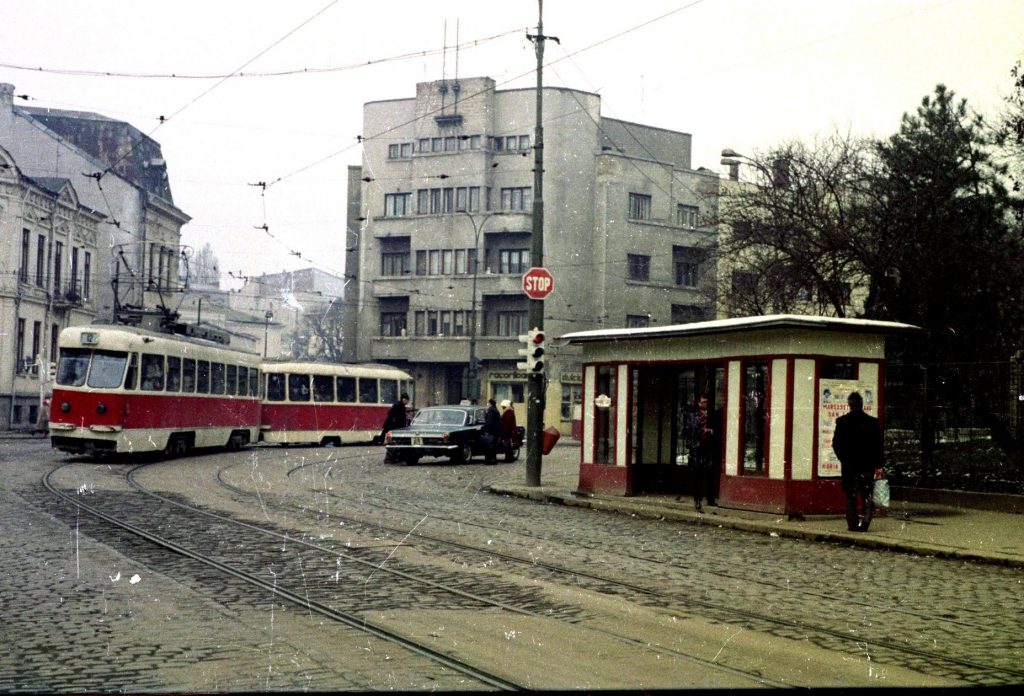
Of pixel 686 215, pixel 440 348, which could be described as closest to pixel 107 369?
pixel 440 348

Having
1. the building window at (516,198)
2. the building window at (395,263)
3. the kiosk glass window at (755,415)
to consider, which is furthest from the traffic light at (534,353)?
the building window at (395,263)

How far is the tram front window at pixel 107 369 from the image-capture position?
27719 millimetres

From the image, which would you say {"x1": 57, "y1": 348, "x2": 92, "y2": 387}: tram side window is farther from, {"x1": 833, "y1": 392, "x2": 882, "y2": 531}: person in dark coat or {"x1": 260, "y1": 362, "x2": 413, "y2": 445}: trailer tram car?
→ {"x1": 833, "y1": 392, "x2": 882, "y2": 531}: person in dark coat

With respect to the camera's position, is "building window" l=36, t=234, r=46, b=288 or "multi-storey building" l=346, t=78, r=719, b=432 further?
"multi-storey building" l=346, t=78, r=719, b=432

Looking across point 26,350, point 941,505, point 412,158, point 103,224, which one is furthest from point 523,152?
point 941,505

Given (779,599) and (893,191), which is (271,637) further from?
(893,191)

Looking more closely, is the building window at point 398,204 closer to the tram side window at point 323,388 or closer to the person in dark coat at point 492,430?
the tram side window at point 323,388

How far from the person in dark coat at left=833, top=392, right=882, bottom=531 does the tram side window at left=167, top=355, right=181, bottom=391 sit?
62.2 feet

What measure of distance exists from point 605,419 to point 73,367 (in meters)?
13.8

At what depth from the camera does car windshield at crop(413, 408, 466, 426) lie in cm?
3212

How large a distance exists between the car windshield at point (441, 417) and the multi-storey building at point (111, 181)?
2634 cm

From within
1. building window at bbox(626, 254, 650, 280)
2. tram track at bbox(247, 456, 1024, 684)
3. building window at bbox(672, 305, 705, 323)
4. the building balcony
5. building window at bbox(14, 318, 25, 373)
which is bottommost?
tram track at bbox(247, 456, 1024, 684)

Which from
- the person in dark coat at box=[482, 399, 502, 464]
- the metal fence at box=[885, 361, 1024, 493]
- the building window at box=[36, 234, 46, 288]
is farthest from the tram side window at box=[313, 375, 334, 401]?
the metal fence at box=[885, 361, 1024, 493]

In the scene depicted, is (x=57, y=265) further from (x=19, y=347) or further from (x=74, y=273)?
(x=19, y=347)
